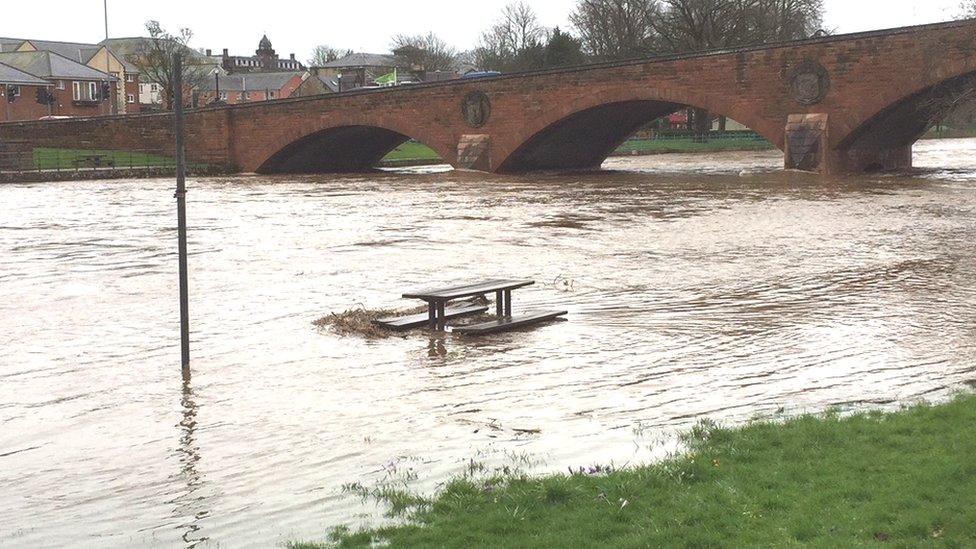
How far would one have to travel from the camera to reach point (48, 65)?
83062mm

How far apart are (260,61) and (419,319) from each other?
166 meters

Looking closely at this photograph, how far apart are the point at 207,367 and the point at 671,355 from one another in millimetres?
4121

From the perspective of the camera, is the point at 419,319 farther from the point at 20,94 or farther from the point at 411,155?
the point at 20,94

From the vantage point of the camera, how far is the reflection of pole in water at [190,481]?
661 centimetres

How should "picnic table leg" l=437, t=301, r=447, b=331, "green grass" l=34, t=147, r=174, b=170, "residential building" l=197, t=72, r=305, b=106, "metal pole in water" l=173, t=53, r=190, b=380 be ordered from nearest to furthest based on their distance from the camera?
"metal pole in water" l=173, t=53, r=190, b=380
"picnic table leg" l=437, t=301, r=447, b=331
"green grass" l=34, t=147, r=174, b=170
"residential building" l=197, t=72, r=305, b=106

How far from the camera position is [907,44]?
34656 millimetres

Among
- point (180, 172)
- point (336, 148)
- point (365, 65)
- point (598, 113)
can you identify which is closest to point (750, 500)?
point (180, 172)

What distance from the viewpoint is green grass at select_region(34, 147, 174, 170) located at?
4984cm

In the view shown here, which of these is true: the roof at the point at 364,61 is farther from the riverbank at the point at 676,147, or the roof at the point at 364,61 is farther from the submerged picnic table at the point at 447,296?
the submerged picnic table at the point at 447,296

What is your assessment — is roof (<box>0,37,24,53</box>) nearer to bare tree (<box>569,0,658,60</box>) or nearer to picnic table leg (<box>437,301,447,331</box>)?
bare tree (<box>569,0,658,60</box>)

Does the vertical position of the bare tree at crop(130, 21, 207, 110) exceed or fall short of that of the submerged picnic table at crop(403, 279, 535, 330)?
it exceeds it

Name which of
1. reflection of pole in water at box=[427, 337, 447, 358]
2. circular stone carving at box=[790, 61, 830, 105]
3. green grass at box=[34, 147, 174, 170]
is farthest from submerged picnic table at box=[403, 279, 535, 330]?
green grass at box=[34, 147, 174, 170]

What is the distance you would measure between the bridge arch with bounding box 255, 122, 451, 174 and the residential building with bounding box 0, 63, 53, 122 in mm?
25455

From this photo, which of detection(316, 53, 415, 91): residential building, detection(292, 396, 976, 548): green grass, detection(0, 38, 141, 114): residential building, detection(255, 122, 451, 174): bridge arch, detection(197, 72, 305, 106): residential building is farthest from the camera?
detection(316, 53, 415, 91): residential building
